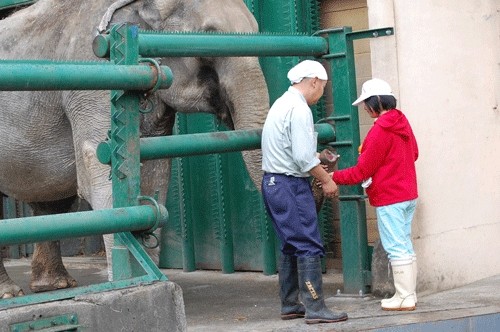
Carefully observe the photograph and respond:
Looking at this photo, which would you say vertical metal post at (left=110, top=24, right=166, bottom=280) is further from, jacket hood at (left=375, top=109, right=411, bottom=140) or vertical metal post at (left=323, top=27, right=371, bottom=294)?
vertical metal post at (left=323, top=27, right=371, bottom=294)

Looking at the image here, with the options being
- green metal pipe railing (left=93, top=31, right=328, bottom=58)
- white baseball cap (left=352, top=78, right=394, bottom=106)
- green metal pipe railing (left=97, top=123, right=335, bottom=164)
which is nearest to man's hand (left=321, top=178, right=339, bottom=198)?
green metal pipe railing (left=97, top=123, right=335, bottom=164)

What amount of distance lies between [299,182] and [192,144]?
0.71 m

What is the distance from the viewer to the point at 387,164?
718cm

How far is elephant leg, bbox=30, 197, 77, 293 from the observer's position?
935 centimetres

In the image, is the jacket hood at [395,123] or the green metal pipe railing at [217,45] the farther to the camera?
the jacket hood at [395,123]

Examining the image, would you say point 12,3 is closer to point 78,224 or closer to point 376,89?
point 376,89

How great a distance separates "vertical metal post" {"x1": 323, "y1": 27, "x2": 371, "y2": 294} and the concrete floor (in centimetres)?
20

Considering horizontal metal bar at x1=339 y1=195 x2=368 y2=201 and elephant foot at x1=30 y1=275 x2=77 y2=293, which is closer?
horizontal metal bar at x1=339 y1=195 x2=368 y2=201

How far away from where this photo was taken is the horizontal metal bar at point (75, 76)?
508 centimetres

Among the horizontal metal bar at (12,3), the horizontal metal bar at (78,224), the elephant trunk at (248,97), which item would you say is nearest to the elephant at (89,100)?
the elephant trunk at (248,97)

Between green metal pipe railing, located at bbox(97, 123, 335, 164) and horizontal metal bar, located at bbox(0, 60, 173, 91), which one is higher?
horizontal metal bar, located at bbox(0, 60, 173, 91)

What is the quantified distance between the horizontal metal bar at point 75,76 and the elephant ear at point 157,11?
90.2 inches

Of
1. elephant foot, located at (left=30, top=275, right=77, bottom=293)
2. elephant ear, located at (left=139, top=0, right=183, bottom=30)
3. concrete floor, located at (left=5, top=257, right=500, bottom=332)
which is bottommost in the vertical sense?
concrete floor, located at (left=5, top=257, right=500, bottom=332)

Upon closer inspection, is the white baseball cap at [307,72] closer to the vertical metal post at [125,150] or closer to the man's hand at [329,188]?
the man's hand at [329,188]
